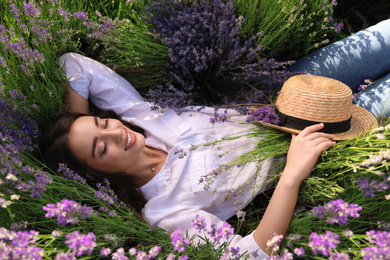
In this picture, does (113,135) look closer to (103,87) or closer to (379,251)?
(103,87)

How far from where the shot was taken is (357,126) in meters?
1.75

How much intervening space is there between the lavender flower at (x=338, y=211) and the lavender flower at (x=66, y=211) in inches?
32.8

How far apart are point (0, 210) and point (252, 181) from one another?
1.18 metres

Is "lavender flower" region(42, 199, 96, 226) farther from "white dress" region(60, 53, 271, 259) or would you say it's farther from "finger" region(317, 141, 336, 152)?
→ "finger" region(317, 141, 336, 152)

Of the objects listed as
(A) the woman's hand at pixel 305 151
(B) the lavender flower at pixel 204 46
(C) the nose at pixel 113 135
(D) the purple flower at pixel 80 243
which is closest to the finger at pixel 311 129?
(A) the woman's hand at pixel 305 151

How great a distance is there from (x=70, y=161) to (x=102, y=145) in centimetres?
22

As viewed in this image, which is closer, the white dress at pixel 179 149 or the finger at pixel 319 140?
the finger at pixel 319 140

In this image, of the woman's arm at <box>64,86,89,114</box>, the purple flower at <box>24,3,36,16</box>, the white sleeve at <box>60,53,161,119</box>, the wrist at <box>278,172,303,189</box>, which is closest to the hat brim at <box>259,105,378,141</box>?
the wrist at <box>278,172,303,189</box>

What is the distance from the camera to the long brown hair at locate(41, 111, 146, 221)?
1801mm

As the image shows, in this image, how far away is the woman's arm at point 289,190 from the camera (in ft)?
4.91

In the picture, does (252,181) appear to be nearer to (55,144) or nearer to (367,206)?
(367,206)

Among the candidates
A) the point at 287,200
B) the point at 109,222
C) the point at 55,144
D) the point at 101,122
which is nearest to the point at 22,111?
the point at 55,144

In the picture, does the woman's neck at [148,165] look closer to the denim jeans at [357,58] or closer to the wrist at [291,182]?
the wrist at [291,182]

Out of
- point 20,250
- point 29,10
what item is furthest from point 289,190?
point 29,10
